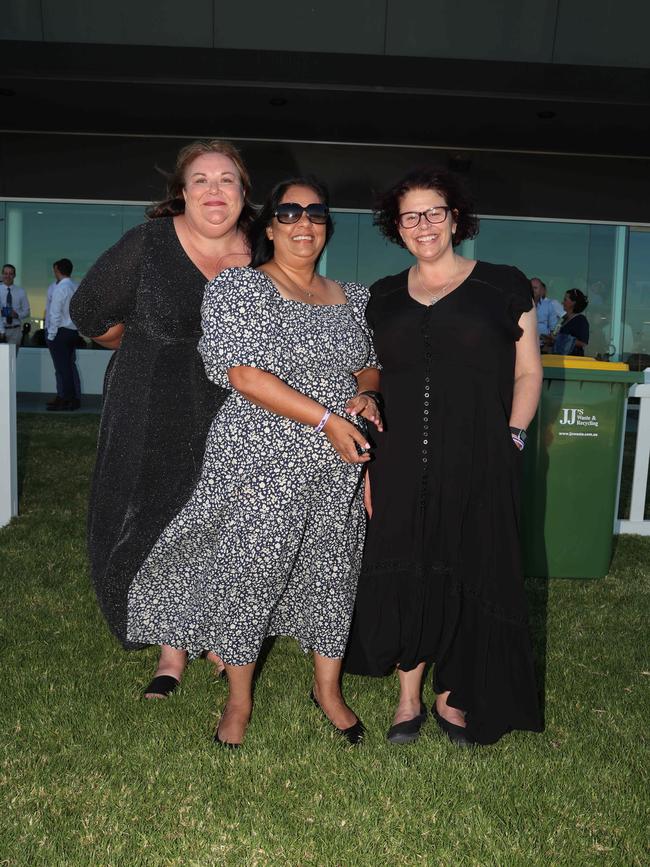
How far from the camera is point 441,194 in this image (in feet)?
10.1

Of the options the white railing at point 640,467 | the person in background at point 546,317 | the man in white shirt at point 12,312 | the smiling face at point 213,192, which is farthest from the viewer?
the man in white shirt at point 12,312

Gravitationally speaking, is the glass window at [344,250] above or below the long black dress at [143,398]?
above

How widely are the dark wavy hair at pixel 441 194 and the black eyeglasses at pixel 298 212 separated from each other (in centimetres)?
29

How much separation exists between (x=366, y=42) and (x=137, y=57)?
304 centimetres

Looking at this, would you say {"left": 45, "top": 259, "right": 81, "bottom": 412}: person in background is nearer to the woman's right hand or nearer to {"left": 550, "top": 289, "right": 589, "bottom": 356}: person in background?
{"left": 550, "top": 289, "right": 589, "bottom": 356}: person in background

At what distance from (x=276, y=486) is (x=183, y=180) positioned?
4.25 ft

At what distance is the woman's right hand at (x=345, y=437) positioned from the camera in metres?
2.83

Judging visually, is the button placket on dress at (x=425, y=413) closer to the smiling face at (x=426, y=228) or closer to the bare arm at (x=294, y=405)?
the smiling face at (x=426, y=228)

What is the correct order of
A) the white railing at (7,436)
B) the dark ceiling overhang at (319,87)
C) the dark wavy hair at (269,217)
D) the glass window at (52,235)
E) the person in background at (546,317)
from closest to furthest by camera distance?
the dark wavy hair at (269,217)
the white railing at (7,436)
the dark ceiling overhang at (319,87)
the person in background at (546,317)
the glass window at (52,235)

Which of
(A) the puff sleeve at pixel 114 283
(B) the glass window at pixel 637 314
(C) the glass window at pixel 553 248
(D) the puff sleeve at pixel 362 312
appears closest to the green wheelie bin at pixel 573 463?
(D) the puff sleeve at pixel 362 312

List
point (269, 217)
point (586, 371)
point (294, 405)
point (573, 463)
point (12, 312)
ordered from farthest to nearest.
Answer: point (12, 312), point (573, 463), point (586, 371), point (269, 217), point (294, 405)

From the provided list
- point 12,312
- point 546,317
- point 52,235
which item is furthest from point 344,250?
point 12,312

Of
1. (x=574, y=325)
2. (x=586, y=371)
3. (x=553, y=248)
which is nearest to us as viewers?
(x=586, y=371)

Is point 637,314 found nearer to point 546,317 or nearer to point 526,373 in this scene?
point 546,317
